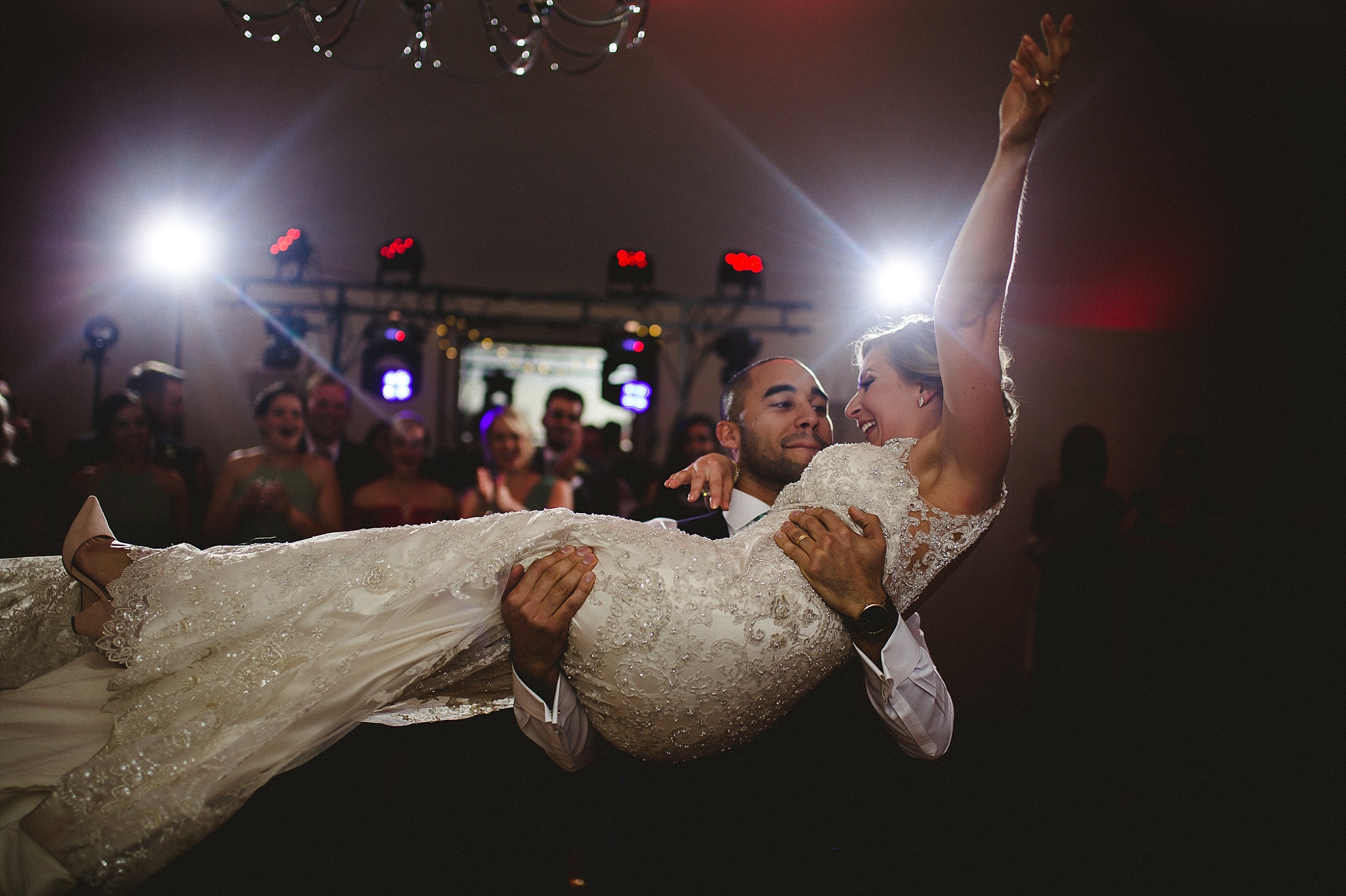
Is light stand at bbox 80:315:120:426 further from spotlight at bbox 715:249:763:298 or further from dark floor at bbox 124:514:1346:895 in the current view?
dark floor at bbox 124:514:1346:895

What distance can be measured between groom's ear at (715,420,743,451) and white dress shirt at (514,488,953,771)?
0.73 meters

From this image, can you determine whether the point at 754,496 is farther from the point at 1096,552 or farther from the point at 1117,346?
the point at 1117,346

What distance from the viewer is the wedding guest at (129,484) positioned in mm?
3607

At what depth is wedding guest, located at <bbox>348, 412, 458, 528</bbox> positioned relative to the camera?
398 centimetres

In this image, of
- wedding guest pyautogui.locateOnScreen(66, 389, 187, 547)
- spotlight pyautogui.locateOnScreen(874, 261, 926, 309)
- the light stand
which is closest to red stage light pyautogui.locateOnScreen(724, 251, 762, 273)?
spotlight pyautogui.locateOnScreen(874, 261, 926, 309)

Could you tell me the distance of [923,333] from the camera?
1865mm

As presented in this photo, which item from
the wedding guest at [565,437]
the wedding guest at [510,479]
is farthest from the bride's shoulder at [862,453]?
the wedding guest at [565,437]

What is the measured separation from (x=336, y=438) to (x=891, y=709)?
376cm

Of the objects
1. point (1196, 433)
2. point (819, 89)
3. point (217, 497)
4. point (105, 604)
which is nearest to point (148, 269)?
point (217, 497)

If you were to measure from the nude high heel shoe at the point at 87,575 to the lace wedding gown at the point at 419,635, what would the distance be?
108 mm

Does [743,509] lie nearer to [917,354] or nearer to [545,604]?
[917,354]

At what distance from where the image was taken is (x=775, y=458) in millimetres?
2357

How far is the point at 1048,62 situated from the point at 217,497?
3.66 metres

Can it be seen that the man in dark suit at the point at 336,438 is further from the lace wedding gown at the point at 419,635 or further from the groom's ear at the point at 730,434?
the lace wedding gown at the point at 419,635
